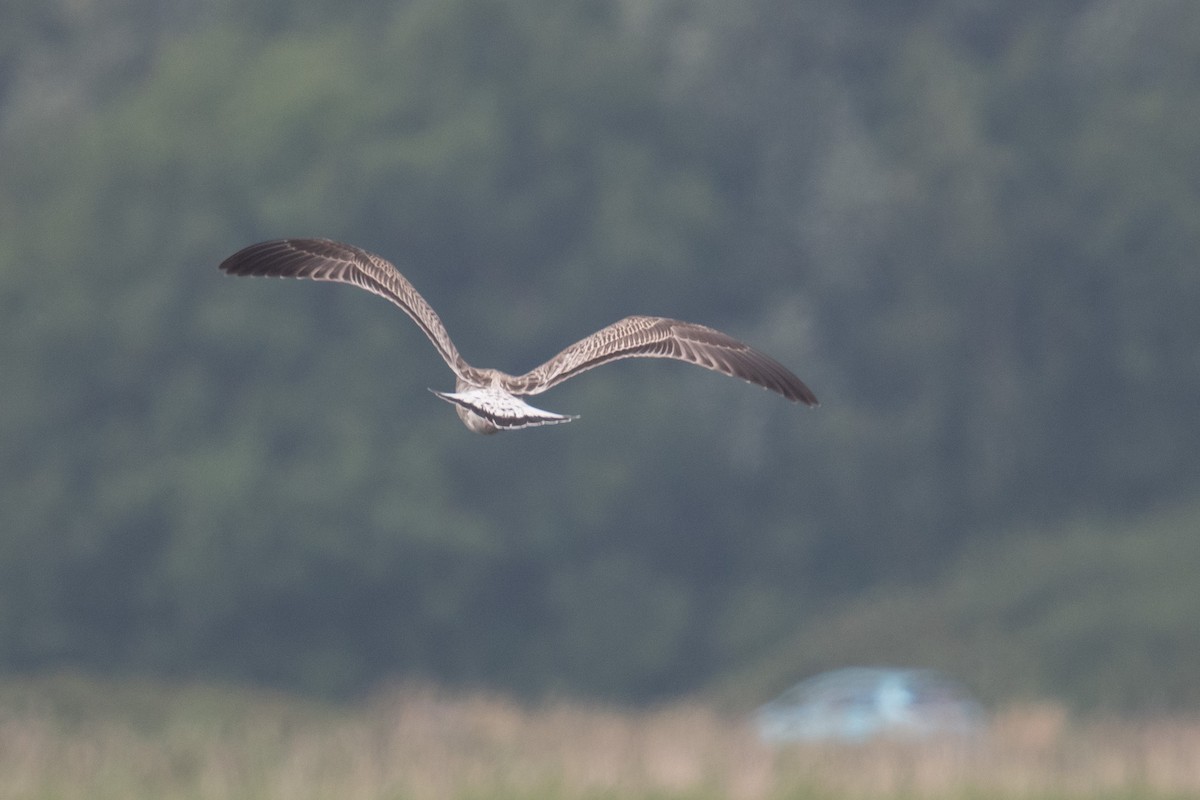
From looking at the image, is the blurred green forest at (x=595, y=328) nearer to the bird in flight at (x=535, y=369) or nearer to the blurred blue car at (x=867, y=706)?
Result: the blurred blue car at (x=867, y=706)

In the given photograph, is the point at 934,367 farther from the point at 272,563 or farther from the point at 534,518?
the point at 272,563

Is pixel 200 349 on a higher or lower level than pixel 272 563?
higher

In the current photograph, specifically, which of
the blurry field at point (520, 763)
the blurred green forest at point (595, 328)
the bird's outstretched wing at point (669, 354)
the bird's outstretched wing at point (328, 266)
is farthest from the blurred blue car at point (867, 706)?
the bird's outstretched wing at point (328, 266)

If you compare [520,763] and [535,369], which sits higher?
[535,369]

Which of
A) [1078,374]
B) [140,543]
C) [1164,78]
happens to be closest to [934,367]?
[1078,374]

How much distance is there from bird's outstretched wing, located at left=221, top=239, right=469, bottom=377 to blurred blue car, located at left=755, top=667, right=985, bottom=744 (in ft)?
57.1

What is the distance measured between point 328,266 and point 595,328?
40.6 meters

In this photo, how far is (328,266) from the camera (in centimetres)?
1157

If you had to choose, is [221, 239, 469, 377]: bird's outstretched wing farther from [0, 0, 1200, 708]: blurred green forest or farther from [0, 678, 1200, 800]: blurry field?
[0, 0, 1200, 708]: blurred green forest

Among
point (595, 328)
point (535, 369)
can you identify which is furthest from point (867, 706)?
point (535, 369)

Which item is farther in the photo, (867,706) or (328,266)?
(867,706)

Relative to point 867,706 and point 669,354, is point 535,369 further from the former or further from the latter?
point 867,706

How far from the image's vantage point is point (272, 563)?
49.6 metres

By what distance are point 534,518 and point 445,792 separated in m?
32.1
